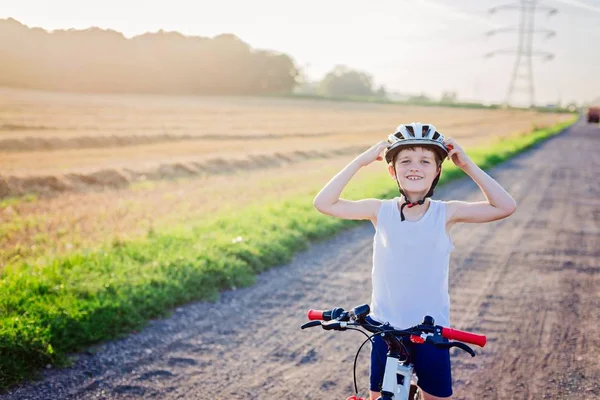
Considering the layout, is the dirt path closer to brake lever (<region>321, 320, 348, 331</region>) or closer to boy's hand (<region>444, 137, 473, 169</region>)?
brake lever (<region>321, 320, 348, 331</region>)

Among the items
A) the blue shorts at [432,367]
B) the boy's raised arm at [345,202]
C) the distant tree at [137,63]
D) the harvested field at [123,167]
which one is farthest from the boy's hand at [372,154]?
the distant tree at [137,63]

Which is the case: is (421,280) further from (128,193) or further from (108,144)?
(108,144)

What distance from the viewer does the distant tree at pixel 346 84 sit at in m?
116

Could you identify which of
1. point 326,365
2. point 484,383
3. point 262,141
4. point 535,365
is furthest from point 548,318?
point 262,141

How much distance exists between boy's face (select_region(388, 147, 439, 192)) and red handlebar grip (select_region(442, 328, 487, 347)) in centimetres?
79

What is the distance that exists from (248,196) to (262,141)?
15278 millimetres

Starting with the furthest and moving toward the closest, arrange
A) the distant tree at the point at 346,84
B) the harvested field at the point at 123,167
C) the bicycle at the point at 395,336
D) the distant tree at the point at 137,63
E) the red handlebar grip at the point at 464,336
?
the distant tree at the point at 346,84
the distant tree at the point at 137,63
the harvested field at the point at 123,167
the bicycle at the point at 395,336
the red handlebar grip at the point at 464,336

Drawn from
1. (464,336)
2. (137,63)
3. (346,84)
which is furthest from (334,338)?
(346,84)

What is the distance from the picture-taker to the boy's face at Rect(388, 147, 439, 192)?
Result: 277 cm

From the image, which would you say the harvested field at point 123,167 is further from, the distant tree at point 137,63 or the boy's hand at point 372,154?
the boy's hand at point 372,154

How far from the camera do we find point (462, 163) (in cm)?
278

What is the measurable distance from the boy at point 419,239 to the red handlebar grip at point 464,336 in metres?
0.45

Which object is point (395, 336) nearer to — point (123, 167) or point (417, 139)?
point (417, 139)

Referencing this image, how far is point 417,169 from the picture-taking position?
9.13ft
